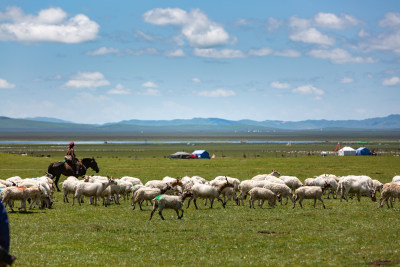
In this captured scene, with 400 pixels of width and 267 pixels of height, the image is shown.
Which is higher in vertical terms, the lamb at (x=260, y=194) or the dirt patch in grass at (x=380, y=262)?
the lamb at (x=260, y=194)

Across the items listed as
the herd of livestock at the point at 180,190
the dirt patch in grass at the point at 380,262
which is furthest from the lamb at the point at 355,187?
the dirt patch in grass at the point at 380,262

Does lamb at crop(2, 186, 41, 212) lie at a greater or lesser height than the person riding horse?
lesser

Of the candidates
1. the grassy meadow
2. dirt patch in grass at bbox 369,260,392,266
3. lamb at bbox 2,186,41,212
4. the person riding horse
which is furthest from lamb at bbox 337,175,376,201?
the person riding horse

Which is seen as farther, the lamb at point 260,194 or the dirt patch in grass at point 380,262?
the lamb at point 260,194

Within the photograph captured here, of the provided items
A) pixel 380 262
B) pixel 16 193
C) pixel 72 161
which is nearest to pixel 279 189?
pixel 380 262

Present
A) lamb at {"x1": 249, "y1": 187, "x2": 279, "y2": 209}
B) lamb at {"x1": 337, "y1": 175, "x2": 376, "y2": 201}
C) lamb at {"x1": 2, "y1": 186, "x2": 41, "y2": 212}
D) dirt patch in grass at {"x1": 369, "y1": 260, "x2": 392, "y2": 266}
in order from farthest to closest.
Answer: lamb at {"x1": 337, "y1": 175, "x2": 376, "y2": 201}, lamb at {"x1": 249, "y1": 187, "x2": 279, "y2": 209}, lamb at {"x1": 2, "y1": 186, "x2": 41, "y2": 212}, dirt patch in grass at {"x1": 369, "y1": 260, "x2": 392, "y2": 266}

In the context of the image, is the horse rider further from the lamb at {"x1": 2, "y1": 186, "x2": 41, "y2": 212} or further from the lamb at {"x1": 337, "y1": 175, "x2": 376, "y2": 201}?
the lamb at {"x1": 337, "y1": 175, "x2": 376, "y2": 201}

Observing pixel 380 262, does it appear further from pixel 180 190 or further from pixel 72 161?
pixel 72 161

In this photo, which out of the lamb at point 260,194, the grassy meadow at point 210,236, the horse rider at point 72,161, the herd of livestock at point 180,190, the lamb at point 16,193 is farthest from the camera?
the horse rider at point 72,161

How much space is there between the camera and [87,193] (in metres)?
28.0

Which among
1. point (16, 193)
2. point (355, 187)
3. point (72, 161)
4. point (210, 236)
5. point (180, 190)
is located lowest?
point (210, 236)

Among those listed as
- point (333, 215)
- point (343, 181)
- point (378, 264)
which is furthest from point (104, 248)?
point (343, 181)

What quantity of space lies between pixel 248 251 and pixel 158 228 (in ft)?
16.7

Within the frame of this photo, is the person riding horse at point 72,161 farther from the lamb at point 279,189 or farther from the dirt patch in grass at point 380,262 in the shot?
the dirt patch in grass at point 380,262
